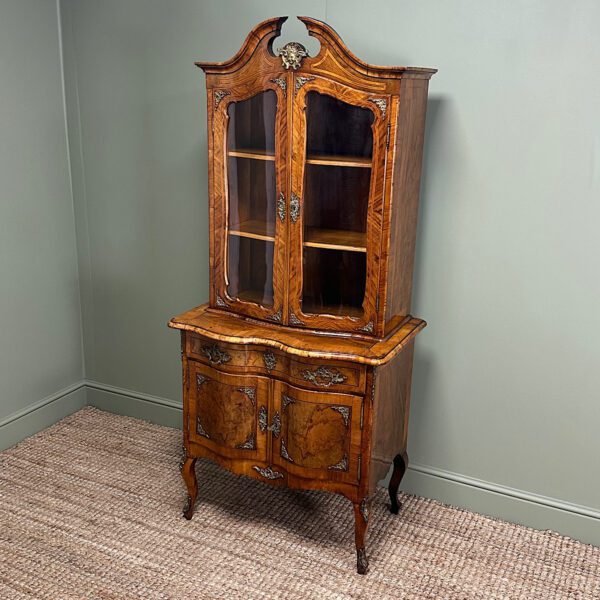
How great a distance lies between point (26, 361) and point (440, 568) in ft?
6.18

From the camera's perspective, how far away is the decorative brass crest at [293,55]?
82.0 inches

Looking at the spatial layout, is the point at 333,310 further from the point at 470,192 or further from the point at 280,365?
the point at 470,192

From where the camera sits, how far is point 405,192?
2.25 m

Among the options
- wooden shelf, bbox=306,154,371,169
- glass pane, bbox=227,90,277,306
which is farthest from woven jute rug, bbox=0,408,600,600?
wooden shelf, bbox=306,154,371,169

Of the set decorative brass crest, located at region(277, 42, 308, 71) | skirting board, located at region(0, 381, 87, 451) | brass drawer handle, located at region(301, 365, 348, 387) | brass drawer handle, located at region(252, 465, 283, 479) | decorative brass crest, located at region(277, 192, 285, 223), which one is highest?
decorative brass crest, located at region(277, 42, 308, 71)

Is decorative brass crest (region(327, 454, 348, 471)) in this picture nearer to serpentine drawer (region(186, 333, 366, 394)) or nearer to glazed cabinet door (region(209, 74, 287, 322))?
serpentine drawer (region(186, 333, 366, 394))

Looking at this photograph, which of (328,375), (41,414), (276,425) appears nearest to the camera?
(328,375)

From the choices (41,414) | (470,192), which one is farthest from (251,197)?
(41,414)

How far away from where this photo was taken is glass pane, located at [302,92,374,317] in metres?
2.13

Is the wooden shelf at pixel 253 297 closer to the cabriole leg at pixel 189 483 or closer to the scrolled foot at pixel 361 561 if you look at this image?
the cabriole leg at pixel 189 483

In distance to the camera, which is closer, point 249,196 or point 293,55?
point 293,55

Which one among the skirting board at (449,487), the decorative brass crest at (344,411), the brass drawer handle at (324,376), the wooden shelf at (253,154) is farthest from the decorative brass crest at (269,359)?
the skirting board at (449,487)

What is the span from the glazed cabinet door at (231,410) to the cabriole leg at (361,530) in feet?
1.15

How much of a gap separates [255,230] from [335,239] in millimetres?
278
